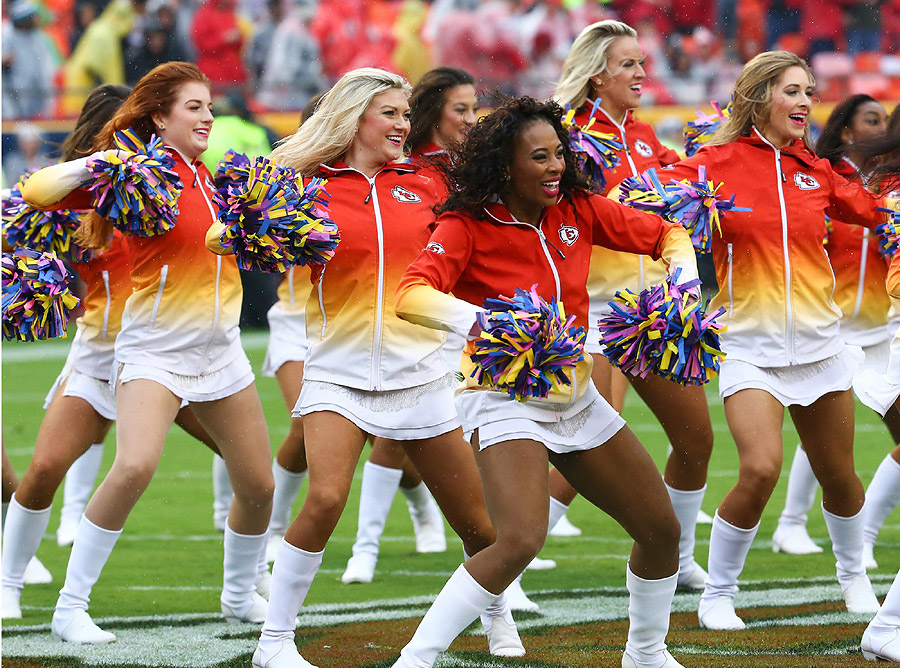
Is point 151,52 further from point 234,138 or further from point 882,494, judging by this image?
point 882,494

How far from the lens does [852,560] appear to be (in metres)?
5.17

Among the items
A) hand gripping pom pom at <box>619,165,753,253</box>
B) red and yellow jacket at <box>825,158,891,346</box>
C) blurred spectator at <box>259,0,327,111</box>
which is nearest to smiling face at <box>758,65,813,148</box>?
hand gripping pom pom at <box>619,165,753,253</box>

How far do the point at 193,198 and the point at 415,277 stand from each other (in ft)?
4.98

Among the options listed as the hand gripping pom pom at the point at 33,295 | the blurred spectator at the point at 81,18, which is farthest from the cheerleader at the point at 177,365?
the blurred spectator at the point at 81,18

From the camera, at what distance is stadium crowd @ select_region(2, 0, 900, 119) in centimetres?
1712

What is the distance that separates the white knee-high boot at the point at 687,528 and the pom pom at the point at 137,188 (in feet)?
7.20

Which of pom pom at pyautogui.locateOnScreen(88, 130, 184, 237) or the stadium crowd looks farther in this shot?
the stadium crowd

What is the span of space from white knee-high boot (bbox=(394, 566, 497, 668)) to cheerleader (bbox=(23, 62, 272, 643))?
129 cm

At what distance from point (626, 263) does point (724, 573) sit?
1.27 meters

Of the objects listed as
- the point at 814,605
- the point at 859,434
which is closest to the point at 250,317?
the point at 859,434

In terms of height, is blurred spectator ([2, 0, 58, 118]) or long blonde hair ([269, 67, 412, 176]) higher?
long blonde hair ([269, 67, 412, 176])

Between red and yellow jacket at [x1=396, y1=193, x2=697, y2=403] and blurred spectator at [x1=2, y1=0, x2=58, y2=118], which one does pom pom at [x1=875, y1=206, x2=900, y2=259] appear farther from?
blurred spectator at [x1=2, y1=0, x2=58, y2=118]

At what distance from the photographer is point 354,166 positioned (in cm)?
468

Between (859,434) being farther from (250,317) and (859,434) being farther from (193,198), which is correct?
(250,317)
